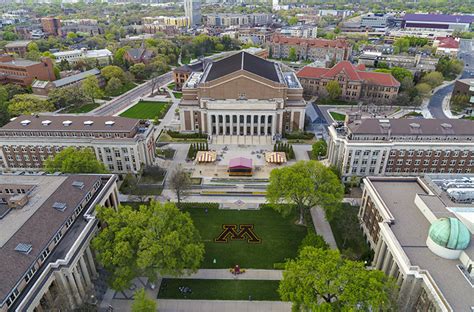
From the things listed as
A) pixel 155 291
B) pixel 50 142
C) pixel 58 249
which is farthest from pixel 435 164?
pixel 50 142

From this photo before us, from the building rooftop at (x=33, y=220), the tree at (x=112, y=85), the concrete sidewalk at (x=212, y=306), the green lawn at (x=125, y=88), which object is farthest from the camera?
the green lawn at (x=125, y=88)

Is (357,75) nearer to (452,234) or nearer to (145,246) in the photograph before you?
(452,234)

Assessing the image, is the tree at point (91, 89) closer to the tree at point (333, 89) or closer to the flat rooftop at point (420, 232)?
the tree at point (333, 89)

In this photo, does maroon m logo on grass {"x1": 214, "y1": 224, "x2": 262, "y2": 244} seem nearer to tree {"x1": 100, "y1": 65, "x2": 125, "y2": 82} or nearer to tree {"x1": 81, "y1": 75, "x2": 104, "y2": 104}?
tree {"x1": 81, "y1": 75, "x2": 104, "y2": 104}

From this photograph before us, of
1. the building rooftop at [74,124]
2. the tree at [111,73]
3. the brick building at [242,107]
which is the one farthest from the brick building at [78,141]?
the tree at [111,73]

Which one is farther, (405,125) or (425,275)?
(405,125)

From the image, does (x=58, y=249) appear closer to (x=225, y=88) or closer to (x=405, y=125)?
(x=225, y=88)

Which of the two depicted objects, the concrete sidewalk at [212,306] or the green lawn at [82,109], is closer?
the concrete sidewalk at [212,306]
